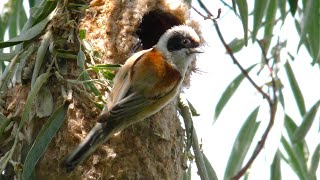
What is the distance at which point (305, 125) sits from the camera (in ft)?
11.8

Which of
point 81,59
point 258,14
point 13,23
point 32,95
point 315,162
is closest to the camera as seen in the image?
point 32,95

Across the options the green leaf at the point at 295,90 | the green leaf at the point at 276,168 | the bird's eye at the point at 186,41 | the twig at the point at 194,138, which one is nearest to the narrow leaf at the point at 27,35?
the bird's eye at the point at 186,41

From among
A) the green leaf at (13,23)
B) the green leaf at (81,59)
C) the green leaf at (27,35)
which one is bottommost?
the green leaf at (81,59)

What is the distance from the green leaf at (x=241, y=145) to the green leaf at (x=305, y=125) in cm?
22

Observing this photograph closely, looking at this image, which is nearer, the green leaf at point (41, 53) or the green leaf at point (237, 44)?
the green leaf at point (41, 53)

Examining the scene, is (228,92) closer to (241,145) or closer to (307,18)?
(241,145)

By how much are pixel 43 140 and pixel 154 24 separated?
4.38 feet

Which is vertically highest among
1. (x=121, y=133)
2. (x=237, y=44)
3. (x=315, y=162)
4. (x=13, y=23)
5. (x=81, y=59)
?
(x=13, y=23)

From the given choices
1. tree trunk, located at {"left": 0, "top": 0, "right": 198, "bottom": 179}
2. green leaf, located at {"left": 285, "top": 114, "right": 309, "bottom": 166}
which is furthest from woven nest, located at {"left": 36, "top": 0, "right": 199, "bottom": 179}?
green leaf, located at {"left": 285, "top": 114, "right": 309, "bottom": 166}

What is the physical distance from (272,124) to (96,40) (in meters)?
0.84

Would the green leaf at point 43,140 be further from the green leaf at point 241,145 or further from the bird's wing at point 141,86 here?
the green leaf at point 241,145

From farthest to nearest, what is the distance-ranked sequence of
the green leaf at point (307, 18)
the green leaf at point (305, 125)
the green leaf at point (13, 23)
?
1. the green leaf at point (13, 23)
2. the green leaf at point (305, 125)
3. the green leaf at point (307, 18)

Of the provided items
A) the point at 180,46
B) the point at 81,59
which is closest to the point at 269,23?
the point at 180,46

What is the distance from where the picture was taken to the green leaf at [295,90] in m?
3.88
